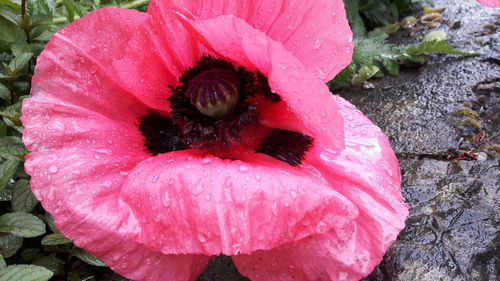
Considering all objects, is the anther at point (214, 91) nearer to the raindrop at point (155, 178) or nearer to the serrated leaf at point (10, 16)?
the raindrop at point (155, 178)

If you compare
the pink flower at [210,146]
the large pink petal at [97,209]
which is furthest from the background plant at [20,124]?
the pink flower at [210,146]

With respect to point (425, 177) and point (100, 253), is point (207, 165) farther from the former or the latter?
point (425, 177)

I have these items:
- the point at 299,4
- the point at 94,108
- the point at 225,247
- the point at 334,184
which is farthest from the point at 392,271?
the point at 94,108

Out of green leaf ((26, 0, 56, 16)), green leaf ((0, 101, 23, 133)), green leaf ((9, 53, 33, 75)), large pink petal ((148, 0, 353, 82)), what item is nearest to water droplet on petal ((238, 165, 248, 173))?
large pink petal ((148, 0, 353, 82))

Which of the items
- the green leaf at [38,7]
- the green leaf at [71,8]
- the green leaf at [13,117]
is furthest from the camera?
the green leaf at [38,7]

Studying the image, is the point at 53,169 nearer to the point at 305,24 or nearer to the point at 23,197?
the point at 23,197

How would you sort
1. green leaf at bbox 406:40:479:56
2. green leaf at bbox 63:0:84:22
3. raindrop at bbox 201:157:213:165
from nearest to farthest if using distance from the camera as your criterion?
raindrop at bbox 201:157:213:165 → green leaf at bbox 63:0:84:22 → green leaf at bbox 406:40:479:56

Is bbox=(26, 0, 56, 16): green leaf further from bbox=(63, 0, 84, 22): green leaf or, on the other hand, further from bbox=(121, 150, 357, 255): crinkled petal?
bbox=(121, 150, 357, 255): crinkled petal
